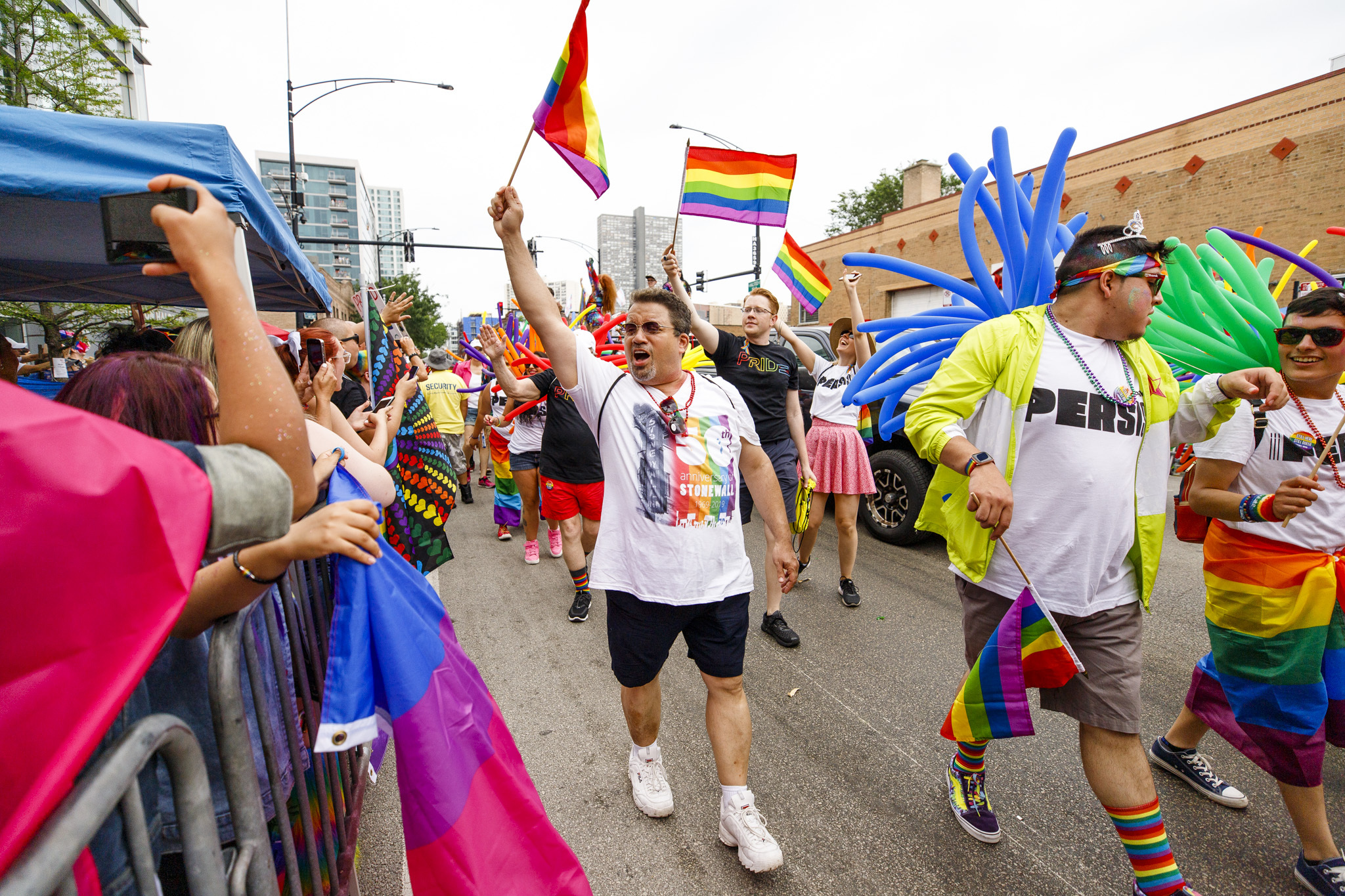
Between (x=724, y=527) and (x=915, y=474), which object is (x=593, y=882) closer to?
(x=724, y=527)

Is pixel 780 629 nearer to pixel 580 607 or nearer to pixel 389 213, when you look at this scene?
pixel 580 607

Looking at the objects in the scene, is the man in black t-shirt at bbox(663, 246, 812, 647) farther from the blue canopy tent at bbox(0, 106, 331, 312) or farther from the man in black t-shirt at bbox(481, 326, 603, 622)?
the blue canopy tent at bbox(0, 106, 331, 312)

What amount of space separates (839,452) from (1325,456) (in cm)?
273

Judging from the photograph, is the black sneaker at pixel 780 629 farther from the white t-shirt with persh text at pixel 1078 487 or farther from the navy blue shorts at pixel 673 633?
the white t-shirt with persh text at pixel 1078 487

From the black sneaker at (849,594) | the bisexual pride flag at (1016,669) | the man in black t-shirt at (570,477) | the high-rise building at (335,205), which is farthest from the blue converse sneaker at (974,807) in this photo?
the high-rise building at (335,205)

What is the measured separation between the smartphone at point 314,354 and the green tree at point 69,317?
8.41m

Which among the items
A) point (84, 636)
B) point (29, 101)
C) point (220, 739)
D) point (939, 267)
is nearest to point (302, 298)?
point (220, 739)

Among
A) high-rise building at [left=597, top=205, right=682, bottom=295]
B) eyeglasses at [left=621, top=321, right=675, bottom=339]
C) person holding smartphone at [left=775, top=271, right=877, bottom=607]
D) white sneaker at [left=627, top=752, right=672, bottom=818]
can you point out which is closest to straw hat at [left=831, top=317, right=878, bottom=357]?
person holding smartphone at [left=775, top=271, right=877, bottom=607]

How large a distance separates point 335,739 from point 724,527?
1312 millimetres

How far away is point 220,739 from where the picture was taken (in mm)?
1076

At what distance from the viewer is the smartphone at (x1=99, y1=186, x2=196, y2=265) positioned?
38.6 inches

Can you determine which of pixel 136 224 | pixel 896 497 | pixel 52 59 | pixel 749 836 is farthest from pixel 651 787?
pixel 52 59

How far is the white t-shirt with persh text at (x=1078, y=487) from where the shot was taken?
1.99 m

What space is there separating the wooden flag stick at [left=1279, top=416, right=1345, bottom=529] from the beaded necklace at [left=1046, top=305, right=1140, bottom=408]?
653 mm
